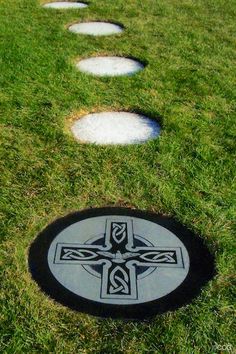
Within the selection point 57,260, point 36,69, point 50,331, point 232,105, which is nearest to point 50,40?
point 36,69

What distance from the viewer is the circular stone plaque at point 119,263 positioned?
242 cm

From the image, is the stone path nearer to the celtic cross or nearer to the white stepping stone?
the celtic cross

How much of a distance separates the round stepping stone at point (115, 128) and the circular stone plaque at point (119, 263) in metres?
0.99

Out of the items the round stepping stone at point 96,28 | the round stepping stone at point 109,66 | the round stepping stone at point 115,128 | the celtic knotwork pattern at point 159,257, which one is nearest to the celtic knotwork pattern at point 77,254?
the celtic knotwork pattern at point 159,257

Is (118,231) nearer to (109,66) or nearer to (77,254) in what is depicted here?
(77,254)

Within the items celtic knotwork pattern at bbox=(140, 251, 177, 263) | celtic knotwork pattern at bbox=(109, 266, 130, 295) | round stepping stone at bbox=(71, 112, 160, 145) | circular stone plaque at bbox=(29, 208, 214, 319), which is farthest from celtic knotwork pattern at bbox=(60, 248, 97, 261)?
round stepping stone at bbox=(71, 112, 160, 145)

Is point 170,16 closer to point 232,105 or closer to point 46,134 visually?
point 232,105

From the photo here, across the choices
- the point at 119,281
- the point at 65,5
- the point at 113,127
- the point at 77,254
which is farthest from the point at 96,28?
the point at 119,281

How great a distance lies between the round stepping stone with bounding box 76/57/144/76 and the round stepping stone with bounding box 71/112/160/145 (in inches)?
41.4

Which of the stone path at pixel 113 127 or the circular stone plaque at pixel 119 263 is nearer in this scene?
the circular stone plaque at pixel 119 263

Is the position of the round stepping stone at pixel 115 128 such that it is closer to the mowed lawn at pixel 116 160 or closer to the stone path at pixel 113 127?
the stone path at pixel 113 127

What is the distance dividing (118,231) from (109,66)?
2982mm

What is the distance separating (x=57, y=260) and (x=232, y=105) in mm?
2675

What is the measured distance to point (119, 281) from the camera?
2.52m
